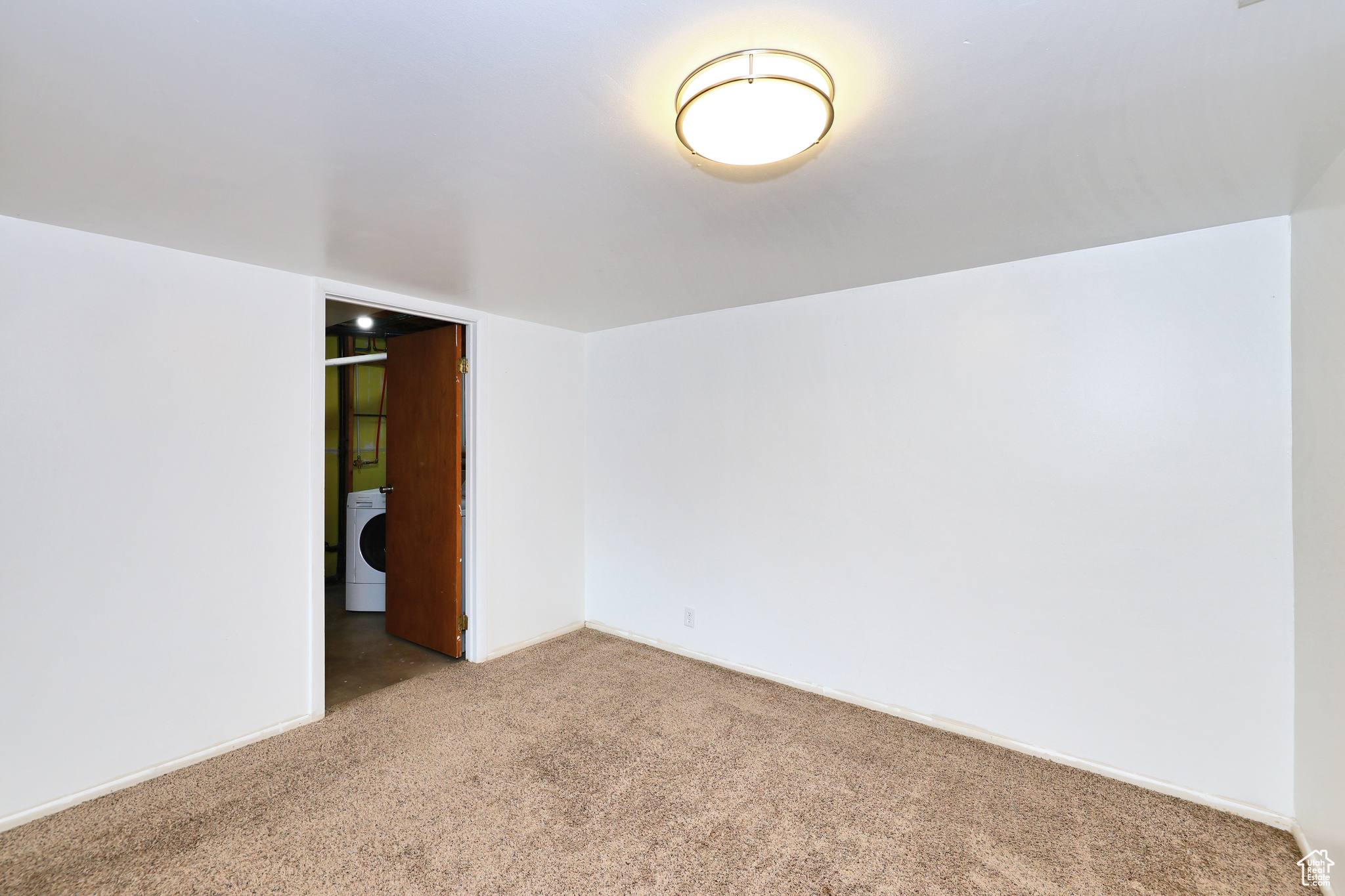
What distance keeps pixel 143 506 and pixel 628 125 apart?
93.4 inches

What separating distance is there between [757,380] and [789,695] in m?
1.72

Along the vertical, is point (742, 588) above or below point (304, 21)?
below

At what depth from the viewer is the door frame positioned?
2773 mm

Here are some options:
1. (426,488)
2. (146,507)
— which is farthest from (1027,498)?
(146,507)

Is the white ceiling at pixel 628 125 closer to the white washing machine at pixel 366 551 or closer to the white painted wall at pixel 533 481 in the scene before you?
the white painted wall at pixel 533 481

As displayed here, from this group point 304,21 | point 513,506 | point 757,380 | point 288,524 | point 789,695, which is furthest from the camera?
point 513,506

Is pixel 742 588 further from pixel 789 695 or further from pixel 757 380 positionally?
pixel 757 380

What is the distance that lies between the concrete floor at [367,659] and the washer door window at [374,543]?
0.43m

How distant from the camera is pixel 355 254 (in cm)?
240

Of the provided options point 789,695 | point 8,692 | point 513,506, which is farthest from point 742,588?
point 8,692

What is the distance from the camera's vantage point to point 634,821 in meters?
2.04

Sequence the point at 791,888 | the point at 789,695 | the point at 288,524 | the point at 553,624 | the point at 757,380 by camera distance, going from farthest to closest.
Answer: the point at 553,624 < the point at 757,380 < the point at 789,695 < the point at 288,524 < the point at 791,888

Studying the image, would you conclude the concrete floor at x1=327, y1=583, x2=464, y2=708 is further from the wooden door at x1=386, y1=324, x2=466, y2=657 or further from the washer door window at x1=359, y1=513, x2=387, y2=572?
the washer door window at x1=359, y1=513, x2=387, y2=572

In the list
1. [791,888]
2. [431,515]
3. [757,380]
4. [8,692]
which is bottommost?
[791,888]
